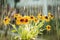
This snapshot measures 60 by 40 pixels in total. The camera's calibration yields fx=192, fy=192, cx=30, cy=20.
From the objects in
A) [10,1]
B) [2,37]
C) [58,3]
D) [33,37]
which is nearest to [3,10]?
[10,1]

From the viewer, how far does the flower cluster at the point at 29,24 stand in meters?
1.82

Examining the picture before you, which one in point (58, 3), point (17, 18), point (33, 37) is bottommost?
point (33, 37)

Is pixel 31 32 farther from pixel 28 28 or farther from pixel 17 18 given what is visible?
pixel 17 18

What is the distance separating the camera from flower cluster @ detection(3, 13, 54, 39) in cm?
182

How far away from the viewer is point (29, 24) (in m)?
1.83

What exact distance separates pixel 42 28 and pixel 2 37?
40 cm

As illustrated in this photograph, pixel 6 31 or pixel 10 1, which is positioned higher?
pixel 10 1

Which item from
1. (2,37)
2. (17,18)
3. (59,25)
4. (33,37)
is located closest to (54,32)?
(59,25)

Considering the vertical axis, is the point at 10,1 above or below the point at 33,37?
above

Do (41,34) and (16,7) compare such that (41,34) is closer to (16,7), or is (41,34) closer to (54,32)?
(54,32)

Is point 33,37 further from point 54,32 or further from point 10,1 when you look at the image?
point 10,1

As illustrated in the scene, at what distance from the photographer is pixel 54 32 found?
1.81 m

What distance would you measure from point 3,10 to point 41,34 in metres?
0.43

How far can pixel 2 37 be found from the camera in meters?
1.87
